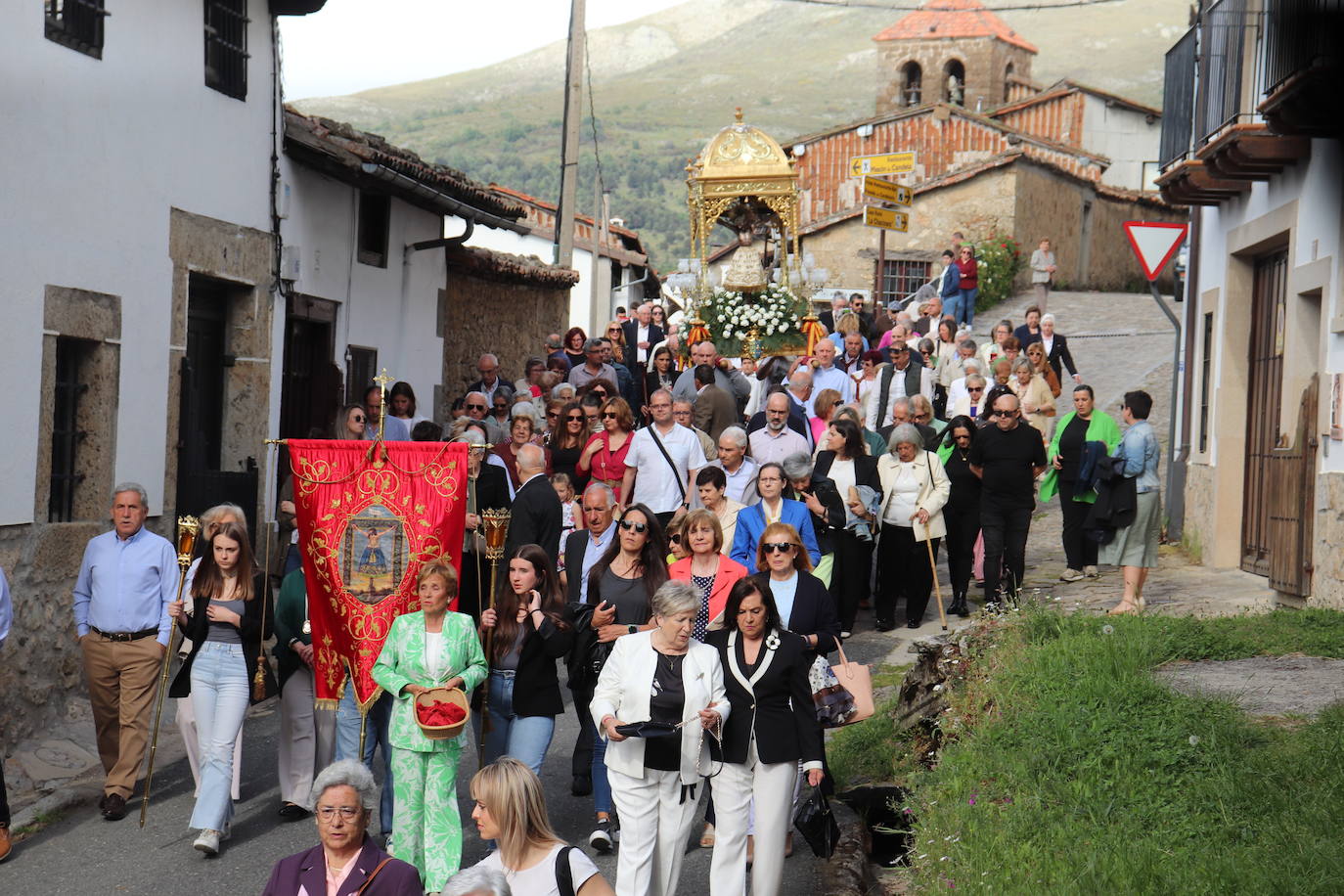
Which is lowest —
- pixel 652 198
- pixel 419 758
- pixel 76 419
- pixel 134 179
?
pixel 419 758

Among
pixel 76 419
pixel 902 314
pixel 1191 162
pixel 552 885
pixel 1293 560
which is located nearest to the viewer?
pixel 552 885

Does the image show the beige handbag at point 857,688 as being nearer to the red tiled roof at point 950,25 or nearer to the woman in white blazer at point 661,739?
the woman in white blazer at point 661,739

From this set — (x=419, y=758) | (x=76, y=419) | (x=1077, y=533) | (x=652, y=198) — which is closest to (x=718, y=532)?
(x=419, y=758)

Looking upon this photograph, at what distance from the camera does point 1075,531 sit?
13508 mm

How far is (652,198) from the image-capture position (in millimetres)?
108625

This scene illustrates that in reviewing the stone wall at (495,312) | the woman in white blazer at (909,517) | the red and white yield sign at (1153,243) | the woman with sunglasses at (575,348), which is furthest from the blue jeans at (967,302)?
the woman in white blazer at (909,517)

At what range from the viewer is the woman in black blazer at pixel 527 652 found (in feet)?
25.0

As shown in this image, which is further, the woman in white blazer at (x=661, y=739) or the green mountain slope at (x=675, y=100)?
the green mountain slope at (x=675, y=100)

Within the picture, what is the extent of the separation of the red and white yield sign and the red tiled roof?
43196 mm

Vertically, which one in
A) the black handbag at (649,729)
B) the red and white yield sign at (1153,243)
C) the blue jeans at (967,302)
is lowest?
the black handbag at (649,729)

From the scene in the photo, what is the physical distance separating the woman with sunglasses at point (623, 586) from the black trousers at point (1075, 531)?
6205 mm

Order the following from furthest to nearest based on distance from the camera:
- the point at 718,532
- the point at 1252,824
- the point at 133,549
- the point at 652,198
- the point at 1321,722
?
1. the point at 652,198
2. the point at 133,549
3. the point at 718,532
4. the point at 1321,722
5. the point at 1252,824

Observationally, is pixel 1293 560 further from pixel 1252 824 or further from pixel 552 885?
pixel 552 885

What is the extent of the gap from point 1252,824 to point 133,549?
6.03m
